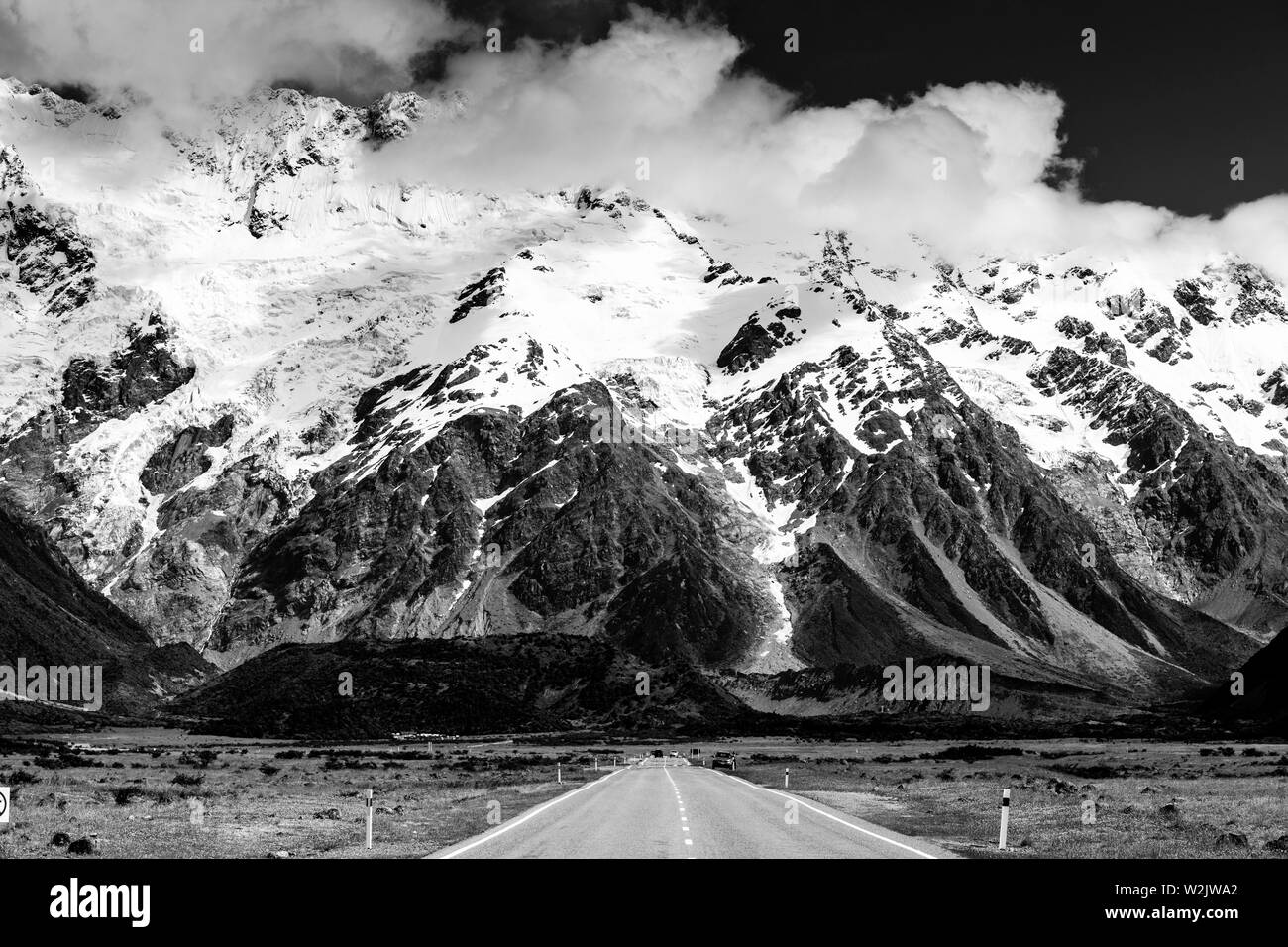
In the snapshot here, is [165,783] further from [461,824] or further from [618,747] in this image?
[618,747]

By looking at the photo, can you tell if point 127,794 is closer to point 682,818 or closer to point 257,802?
point 257,802

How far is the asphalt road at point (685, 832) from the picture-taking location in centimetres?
2970

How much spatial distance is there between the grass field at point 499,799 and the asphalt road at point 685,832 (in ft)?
5.09

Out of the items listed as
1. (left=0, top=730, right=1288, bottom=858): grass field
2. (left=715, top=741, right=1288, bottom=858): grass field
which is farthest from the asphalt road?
(left=715, top=741, right=1288, bottom=858): grass field

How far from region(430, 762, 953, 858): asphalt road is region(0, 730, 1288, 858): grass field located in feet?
5.09

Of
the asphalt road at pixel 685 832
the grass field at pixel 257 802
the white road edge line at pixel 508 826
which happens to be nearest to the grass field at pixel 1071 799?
the asphalt road at pixel 685 832

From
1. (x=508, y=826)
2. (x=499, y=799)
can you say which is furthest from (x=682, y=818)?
(x=499, y=799)

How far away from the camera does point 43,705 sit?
198125mm

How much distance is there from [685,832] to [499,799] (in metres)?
24.4

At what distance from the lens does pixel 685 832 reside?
35.6 metres

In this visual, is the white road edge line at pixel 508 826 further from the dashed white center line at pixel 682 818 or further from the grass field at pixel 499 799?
the dashed white center line at pixel 682 818

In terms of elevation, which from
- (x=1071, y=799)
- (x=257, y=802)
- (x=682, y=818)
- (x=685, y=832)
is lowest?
(x=1071, y=799)

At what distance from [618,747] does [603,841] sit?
12810cm

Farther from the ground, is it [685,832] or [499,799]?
[685,832]
